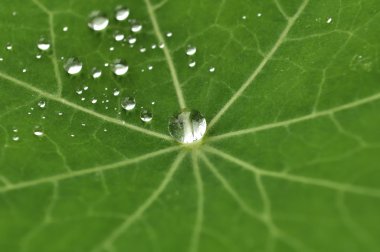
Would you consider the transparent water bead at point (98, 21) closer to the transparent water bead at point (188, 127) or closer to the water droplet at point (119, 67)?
the water droplet at point (119, 67)

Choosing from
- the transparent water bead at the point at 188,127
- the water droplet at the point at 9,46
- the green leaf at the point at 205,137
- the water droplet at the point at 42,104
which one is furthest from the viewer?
the water droplet at the point at 9,46

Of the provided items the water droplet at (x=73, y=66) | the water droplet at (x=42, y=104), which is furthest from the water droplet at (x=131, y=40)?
the water droplet at (x=42, y=104)

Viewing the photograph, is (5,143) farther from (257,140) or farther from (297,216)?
(297,216)

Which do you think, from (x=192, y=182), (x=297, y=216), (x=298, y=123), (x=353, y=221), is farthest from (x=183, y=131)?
(x=353, y=221)

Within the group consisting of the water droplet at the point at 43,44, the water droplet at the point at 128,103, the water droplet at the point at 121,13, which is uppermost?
the water droplet at the point at 121,13

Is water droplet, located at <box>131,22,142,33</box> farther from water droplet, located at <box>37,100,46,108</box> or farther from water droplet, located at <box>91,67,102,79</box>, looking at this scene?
water droplet, located at <box>37,100,46,108</box>

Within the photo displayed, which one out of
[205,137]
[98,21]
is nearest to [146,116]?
[205,137]
